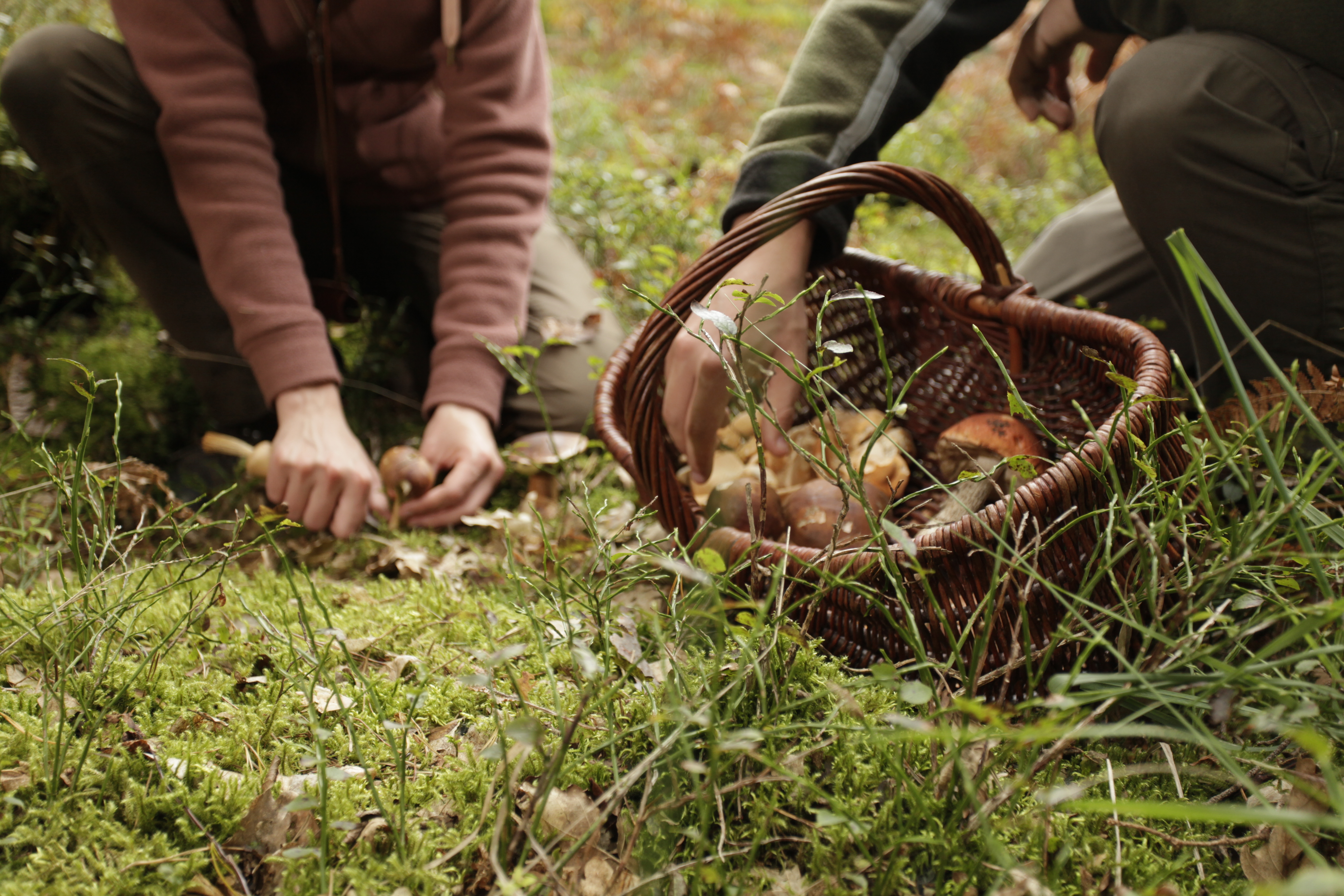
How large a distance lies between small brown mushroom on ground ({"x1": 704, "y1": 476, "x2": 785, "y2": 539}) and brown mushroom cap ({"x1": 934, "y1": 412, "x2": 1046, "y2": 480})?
1.19 feet

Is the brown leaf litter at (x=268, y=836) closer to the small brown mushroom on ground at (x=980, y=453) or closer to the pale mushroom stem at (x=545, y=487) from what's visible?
the small brown mushroom on ground at (x=980, y=453)

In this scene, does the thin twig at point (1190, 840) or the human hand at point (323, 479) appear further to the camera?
the human hand at point (323, 479)

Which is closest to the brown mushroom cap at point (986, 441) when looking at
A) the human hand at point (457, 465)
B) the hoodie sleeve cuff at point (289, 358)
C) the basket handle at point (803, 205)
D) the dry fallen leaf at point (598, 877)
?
the basket handle at point (803, 205)

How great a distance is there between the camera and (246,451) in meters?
2.16

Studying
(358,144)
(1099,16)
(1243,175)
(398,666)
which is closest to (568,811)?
(398,666)

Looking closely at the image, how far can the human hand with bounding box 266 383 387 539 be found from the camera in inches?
73.9

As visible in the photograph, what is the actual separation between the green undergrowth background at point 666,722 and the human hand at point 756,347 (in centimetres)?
33

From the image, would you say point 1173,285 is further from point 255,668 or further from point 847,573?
point 255,668

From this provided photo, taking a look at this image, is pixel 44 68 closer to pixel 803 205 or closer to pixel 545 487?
pixel 545 487

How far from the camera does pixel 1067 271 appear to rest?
2.53 m

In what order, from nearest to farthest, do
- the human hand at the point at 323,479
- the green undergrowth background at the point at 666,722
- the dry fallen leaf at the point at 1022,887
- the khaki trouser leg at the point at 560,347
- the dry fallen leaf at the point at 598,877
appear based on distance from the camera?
the dry fallen leaf at the point at 1022,887 → the green undergrowth background at the point at 666,722 → the dry fallen leaf at the point at 598,877 → the human hand at the point at 323,479 → the khaki trouser leg at the point at 560,347

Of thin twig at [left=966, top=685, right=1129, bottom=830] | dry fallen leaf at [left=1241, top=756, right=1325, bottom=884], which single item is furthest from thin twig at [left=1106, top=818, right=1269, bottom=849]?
thin twig at [left=966, top=685, right=1129, bottom=830]

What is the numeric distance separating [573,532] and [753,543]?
108 cm

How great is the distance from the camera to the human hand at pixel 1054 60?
80.4 inches
